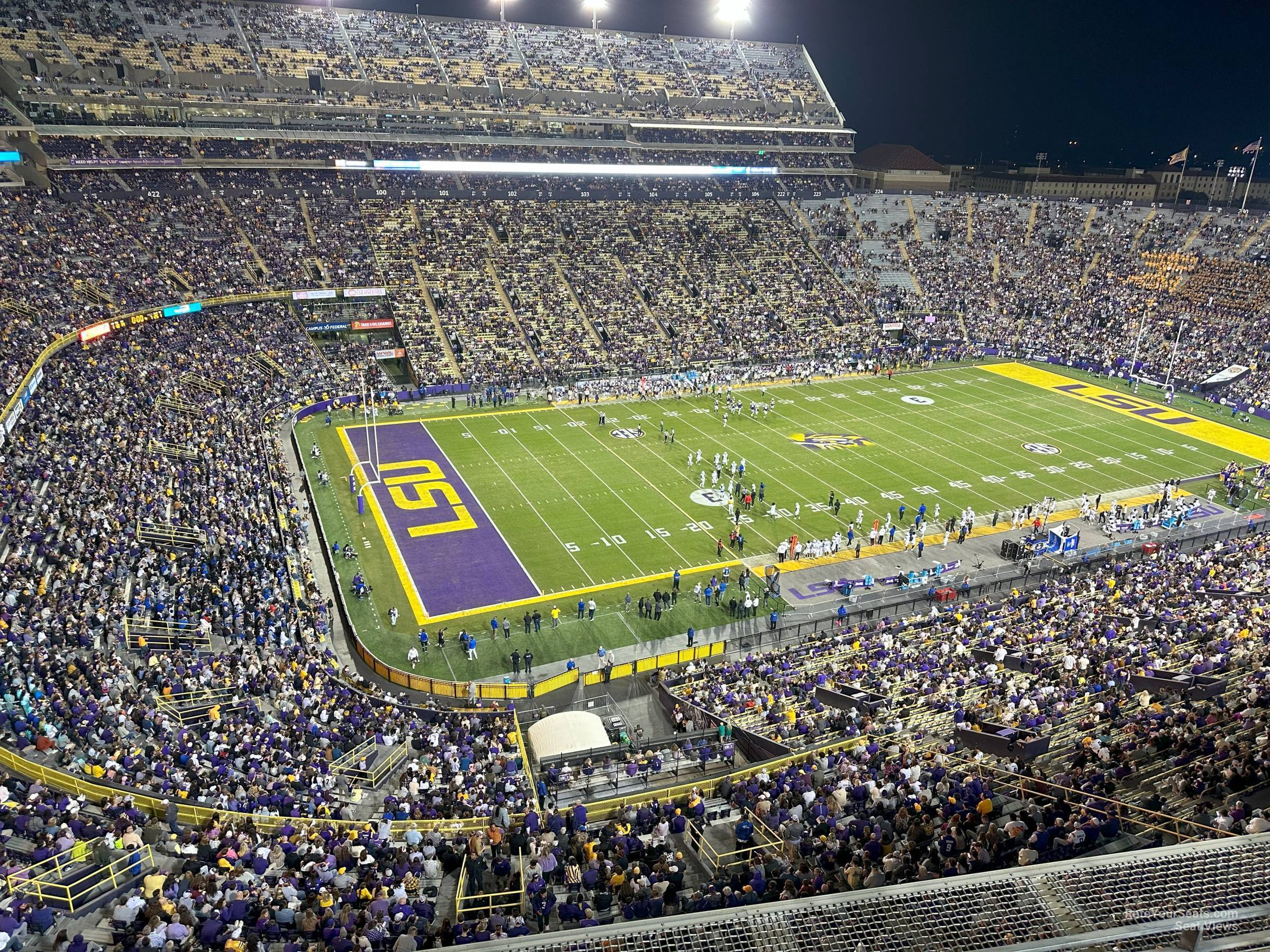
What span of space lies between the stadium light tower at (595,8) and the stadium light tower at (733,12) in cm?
1116

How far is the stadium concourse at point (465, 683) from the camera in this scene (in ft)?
31.6

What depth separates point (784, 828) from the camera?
11391 millimetres

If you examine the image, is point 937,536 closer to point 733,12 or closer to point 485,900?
point 485,900

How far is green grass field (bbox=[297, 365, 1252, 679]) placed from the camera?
25.3 m

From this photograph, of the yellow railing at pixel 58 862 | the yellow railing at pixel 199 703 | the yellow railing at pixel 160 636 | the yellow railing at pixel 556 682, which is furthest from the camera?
the yellow railing at pixel 556 682

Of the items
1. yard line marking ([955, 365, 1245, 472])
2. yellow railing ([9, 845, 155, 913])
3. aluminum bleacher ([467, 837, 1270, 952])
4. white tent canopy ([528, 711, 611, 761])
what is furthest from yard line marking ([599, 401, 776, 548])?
aluminum bleacher ([467, 837, 1270, 952])

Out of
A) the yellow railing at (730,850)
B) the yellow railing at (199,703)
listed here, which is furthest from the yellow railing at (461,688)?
the yellow railing at (730,850)

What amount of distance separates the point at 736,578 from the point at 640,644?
488 centimetres

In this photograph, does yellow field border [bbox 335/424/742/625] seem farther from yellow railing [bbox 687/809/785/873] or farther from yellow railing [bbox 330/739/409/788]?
yellow railing [bbox 687/809/785/873]

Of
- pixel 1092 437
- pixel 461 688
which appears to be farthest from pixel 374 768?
pixel 1092 437

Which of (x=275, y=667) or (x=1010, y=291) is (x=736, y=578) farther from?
(x=1010, y=291)

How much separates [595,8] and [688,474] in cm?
5592

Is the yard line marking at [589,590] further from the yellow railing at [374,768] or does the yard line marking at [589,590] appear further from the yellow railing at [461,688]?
the yellow railing at [374,768]

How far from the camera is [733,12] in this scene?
80438 mm
